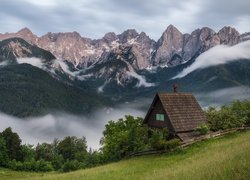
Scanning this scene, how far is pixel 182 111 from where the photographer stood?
54.6 meters

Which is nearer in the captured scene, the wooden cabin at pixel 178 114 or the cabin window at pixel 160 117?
the wooden cabin at pixel 178 114

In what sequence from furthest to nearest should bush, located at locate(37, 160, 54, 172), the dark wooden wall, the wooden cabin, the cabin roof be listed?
bush, located at locate(37, 160, 54, 172) < the dark wooden wall < the cabin roof < the wooden cabin

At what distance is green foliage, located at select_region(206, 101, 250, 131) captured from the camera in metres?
49.3

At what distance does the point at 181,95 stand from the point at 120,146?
11977 millimetres

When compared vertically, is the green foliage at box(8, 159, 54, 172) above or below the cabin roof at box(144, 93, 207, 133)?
above

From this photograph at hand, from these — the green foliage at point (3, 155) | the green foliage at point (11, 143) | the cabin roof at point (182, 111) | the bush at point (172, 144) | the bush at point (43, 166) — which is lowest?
the bush at point (172, 144)

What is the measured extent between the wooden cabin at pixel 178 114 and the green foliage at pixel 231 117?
7.60 feet

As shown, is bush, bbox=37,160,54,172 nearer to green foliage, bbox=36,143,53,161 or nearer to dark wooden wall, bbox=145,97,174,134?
green foliage, bbox=36,143,53,161

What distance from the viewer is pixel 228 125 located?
49.3m

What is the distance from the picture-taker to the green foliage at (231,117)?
49.3 meters

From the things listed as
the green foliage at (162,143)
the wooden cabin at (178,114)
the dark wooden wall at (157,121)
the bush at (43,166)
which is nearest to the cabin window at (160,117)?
the wooden cabin at (178,114)

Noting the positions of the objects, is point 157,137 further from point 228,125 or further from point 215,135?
point 228,125

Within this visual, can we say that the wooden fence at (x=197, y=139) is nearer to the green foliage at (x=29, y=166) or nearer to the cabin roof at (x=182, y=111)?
the cabin roof at (x=182, y=111)

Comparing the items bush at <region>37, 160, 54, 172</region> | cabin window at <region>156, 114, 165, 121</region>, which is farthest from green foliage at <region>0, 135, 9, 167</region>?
cabin window at <region>156, 114, 165, 121</region>
